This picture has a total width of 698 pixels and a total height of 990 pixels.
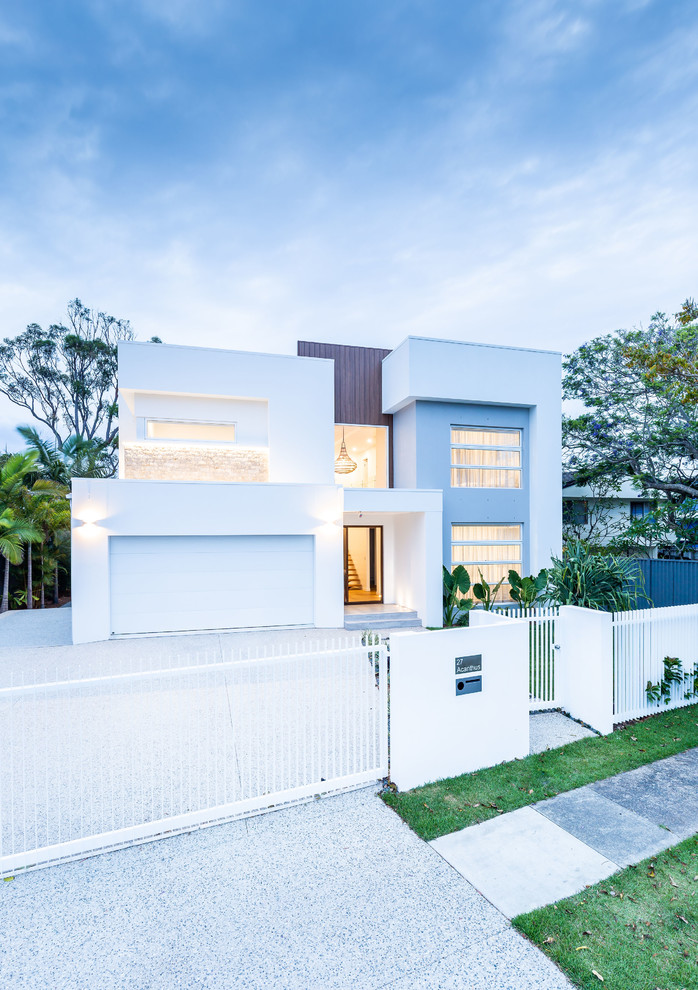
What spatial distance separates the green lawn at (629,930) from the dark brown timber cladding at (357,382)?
12.5 m

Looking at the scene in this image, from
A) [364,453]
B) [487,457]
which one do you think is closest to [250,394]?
[364,453]

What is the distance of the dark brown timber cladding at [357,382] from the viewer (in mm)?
14961

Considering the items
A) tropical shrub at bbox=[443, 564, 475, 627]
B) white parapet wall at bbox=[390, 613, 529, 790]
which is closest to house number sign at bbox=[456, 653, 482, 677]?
white parapet wall at bbox=[390, 613, 529, 790]

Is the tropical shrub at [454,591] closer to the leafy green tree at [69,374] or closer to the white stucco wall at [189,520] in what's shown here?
the white stucco wall at [189,520]

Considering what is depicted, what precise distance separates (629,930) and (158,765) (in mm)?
4199

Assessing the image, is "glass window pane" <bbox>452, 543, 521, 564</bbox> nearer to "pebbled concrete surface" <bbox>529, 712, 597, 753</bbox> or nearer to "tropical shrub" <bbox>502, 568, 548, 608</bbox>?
"tropical shrub" <bbox>502, 568, 548, 608</bbox>

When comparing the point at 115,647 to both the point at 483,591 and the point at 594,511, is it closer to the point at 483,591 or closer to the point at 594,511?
the point at 483,591

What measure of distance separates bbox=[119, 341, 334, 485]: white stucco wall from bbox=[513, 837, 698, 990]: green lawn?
10301 mm

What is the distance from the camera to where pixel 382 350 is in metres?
15.4

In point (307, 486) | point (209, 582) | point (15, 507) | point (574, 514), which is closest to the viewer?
point (209, 582)

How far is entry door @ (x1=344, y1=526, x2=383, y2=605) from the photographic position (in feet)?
49.7

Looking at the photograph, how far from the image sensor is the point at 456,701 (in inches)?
192

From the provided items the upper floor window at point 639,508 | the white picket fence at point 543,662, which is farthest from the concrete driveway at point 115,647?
the upper floor window at point 639,508

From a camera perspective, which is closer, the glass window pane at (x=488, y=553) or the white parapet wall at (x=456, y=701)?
the white parapet wall at (x=456, y=701)
